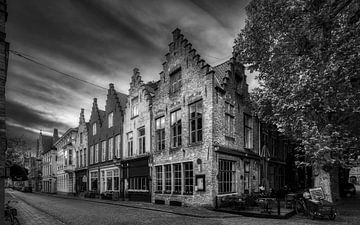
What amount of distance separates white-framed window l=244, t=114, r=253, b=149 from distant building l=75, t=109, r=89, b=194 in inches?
936

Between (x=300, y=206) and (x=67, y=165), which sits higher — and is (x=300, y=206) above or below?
above

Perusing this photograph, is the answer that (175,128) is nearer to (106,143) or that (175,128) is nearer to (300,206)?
(300,206)

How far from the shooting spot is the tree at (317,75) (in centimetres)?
1401

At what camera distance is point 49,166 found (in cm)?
6706

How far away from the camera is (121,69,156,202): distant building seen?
26.7 m

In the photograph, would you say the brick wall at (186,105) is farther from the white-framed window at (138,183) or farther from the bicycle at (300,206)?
the bicycle at (300,206)

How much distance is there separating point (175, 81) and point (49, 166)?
52943 mm

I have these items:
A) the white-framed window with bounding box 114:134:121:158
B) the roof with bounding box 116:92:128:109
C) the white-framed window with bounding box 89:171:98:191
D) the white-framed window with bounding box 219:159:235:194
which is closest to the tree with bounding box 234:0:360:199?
the white-framed window with bounding box 219:159:235:194

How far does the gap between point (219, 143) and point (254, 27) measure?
7.74 meters

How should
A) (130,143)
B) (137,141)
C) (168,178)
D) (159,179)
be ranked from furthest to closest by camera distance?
(130,143)
(137,141)
(159,179)
(168,178)

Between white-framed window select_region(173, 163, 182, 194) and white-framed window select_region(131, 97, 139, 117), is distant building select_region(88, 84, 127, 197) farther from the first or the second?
white-framed window select_region(173, 163, 182, 194)

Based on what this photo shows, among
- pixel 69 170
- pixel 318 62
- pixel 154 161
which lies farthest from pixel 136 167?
pixel 69 170

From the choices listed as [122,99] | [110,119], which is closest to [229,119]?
[110,119]

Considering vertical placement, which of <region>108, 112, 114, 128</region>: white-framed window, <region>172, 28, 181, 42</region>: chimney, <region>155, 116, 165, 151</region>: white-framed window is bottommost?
<region>155, 116, 165, 151</region>: white-framed window
